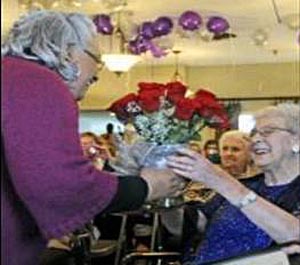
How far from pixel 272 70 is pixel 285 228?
9.37m

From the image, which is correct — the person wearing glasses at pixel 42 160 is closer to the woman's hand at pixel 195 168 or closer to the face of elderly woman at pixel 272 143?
the woman's hand at pixel 195 168

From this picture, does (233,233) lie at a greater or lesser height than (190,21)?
lesser

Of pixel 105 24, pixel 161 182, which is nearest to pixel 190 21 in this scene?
pixel 105 24

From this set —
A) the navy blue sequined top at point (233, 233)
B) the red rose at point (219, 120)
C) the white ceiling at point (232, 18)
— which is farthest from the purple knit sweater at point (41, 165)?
the white ceiling at point (232, 18)

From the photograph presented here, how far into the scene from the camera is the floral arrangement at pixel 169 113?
1790mm

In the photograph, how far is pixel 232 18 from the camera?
7.41 m

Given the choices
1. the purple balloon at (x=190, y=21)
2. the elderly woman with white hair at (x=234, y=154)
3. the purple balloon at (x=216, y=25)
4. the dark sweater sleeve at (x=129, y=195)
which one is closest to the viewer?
the dark sweater sleeve at (x=129, y=195)

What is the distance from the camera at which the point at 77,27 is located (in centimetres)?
160

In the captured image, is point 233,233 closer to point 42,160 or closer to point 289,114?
point 289,114

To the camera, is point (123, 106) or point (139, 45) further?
point (139, 45)

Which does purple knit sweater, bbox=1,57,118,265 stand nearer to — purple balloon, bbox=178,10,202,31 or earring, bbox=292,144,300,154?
earring, bbox=292,144,300,154

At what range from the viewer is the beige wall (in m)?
11.1

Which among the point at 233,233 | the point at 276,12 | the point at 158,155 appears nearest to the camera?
the point at 158,155

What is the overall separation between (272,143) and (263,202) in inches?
21.3
